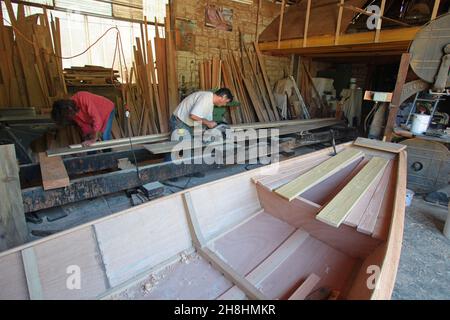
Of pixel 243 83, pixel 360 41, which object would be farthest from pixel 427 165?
pixel 243 83

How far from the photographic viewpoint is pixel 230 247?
1.53 m

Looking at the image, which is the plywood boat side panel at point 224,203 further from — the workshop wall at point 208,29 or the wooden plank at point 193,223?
the workshop wall at point 208,29

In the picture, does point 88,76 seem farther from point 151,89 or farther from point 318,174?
point 318,174

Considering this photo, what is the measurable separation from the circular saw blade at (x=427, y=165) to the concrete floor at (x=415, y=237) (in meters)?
0.25

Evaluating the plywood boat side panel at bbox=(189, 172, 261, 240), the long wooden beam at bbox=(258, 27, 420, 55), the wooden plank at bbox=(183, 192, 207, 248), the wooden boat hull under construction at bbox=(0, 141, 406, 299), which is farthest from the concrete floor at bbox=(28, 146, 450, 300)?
the long wooden beam at bbox=(258, 27, 420, 55)

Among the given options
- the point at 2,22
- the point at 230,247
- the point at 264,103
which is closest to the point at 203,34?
the point at 264,103

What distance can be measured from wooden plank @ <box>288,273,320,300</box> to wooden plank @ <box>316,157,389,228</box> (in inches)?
11.1

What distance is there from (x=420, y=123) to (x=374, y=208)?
1798 millimetres

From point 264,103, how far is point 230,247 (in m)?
4.13

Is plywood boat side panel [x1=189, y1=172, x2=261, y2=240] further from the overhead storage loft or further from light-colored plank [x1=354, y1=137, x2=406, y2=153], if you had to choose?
the overhead storage loft

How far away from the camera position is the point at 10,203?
1.72 meters

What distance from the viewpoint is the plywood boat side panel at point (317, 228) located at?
1372 millimetres

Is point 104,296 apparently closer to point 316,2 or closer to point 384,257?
point 384,257

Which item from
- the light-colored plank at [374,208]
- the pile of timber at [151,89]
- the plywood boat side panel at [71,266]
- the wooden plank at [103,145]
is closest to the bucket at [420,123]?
the light-colored plank at [374,208]
